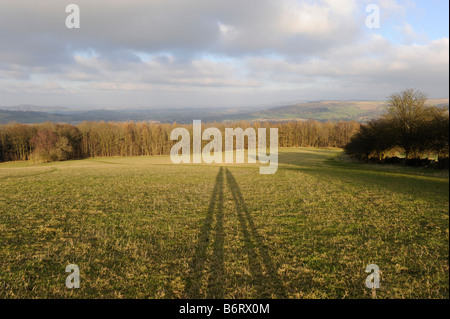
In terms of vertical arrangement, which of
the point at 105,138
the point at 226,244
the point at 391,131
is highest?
the point at 105,138

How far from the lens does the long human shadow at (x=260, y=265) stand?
5355 mm

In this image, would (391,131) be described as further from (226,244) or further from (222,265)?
(222,265)

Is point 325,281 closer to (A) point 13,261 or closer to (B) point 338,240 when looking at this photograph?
(B) point 338,240

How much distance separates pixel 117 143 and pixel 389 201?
3552 inches

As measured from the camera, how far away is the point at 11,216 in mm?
9789

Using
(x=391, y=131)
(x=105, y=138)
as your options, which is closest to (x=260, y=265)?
(x=391, y=131)

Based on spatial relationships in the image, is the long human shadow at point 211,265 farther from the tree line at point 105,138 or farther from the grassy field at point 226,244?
the tree line at point 105,138

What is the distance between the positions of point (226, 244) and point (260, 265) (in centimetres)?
174

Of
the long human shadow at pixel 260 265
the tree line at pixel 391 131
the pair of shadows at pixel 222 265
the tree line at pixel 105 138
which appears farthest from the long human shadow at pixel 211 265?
the tree line at pixel 105 138

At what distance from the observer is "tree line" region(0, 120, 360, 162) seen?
67.9 m

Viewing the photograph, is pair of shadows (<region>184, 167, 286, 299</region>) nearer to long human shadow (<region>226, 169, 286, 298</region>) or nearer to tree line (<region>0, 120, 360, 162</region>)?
long human shadow (<region>226, 169, 286, 298</region>)

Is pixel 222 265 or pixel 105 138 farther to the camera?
pixel 105 138

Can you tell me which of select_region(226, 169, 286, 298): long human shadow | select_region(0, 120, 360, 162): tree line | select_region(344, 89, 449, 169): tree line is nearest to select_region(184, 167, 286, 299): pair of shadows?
select_region(226, 169, 286, 298): long human shadow

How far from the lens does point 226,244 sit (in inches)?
311
